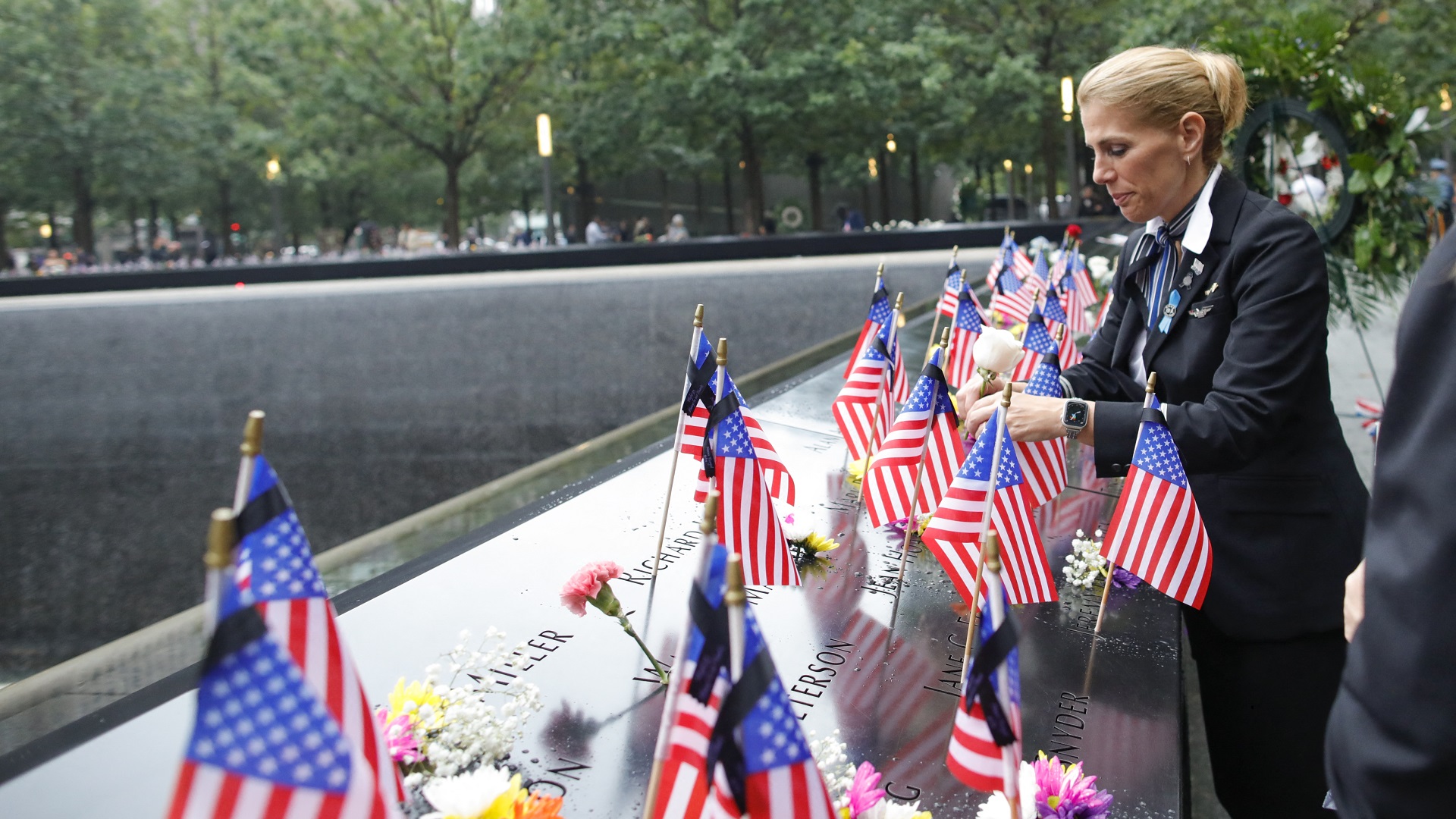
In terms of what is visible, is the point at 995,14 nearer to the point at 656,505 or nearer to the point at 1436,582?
the point at 656,505

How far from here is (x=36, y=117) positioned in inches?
1050

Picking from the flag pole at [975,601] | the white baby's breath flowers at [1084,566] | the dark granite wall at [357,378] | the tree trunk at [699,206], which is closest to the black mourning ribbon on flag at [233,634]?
the flag pole at [975,601]

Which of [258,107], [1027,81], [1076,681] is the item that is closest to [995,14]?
[1027,81]

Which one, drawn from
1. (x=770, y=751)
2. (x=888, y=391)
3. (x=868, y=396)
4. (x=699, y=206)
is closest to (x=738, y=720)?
(x=770, y=751)

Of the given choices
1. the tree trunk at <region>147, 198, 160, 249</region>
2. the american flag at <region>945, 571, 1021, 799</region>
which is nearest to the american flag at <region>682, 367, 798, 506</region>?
the american flag at <region>945, 571, 1021, 799</region>

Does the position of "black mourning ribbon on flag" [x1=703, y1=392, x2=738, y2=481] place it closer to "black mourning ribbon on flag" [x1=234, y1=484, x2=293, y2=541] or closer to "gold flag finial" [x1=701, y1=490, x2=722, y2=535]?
"gold flag finial" [x1=701, y1=490, x2=722, y2=535]

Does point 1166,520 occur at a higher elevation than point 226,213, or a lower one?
lower

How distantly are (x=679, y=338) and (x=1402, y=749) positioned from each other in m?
12.0

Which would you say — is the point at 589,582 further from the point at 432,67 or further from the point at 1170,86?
the point at 432,67

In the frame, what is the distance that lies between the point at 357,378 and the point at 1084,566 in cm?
1158

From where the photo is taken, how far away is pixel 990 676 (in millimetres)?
1551

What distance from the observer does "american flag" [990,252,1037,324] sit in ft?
21.9

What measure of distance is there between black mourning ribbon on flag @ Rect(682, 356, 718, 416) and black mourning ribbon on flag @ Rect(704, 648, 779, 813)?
5.55 ft

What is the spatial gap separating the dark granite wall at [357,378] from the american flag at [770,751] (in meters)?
11.4
